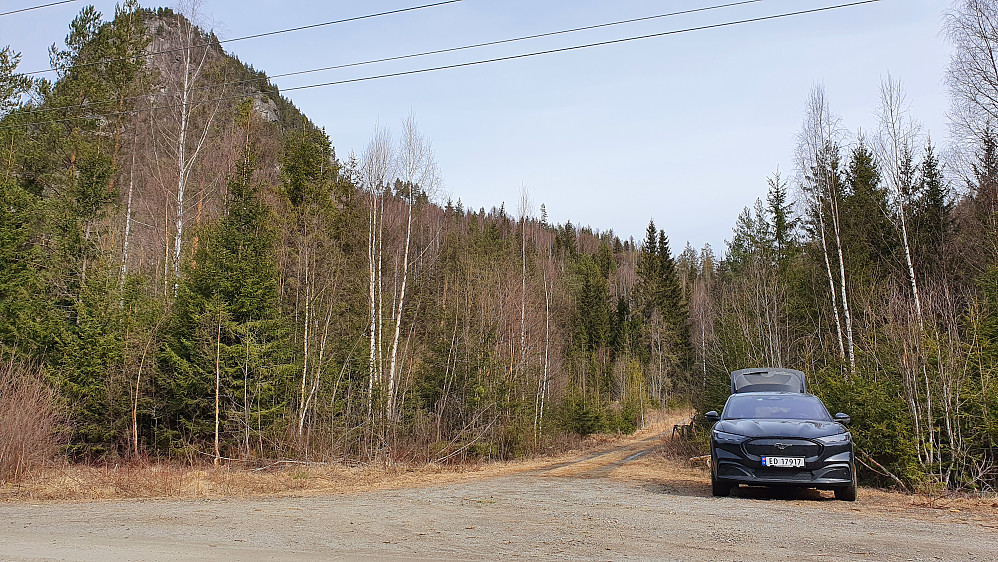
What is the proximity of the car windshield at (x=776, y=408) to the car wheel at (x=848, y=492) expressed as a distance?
41.6 inches

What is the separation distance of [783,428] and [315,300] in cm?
1584

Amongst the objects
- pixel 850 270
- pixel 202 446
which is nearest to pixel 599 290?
pixel 850 270

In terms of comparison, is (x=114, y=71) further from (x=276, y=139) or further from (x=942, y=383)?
(x=942, y=383)

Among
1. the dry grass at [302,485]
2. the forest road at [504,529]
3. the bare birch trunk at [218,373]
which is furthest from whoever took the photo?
the bare birch trunk at [218,373]

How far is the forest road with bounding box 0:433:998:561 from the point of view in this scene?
19.0 feet

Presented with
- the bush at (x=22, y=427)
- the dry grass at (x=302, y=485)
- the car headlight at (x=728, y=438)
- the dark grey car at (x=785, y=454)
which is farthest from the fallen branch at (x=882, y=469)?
the bush at (x=22, y=427)

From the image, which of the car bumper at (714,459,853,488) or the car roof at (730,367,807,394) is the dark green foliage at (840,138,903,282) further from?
the car bumper at (714,459,853,488)

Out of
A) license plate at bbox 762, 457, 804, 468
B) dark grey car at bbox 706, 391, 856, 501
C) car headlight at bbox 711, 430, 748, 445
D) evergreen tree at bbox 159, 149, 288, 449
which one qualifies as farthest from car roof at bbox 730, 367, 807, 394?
evergreen tree at bbox 159, 149, 288, 449

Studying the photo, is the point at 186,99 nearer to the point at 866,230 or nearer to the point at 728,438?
the point at 728,438

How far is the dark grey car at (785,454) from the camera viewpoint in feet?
30.0

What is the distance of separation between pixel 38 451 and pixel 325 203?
15.7 metres

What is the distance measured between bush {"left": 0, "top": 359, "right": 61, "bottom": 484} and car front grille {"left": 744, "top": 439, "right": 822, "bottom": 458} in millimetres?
13387

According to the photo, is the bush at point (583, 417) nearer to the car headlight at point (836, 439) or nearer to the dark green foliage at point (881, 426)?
the dark green foliage at point (881, 426)

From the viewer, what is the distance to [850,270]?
2709 cm
